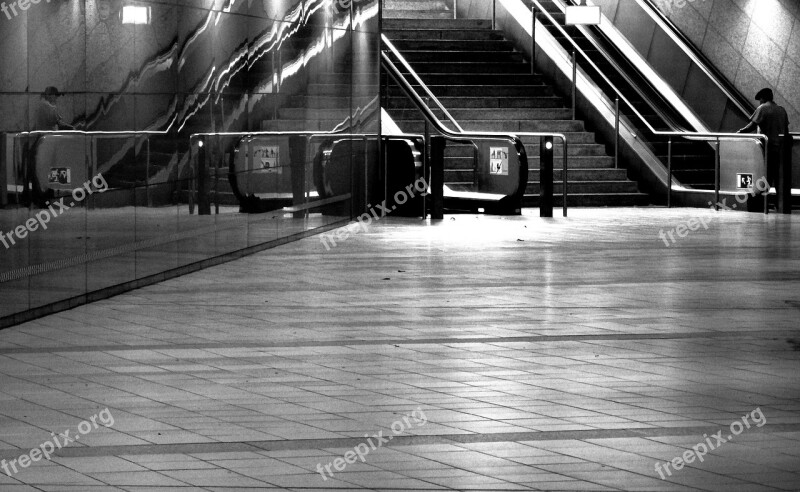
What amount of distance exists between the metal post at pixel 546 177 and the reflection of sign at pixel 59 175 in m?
10.2

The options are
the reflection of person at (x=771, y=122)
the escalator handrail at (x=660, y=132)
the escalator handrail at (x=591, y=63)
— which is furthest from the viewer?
the escalator handrail at (x=591, y=63)

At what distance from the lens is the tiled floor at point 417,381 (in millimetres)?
5172

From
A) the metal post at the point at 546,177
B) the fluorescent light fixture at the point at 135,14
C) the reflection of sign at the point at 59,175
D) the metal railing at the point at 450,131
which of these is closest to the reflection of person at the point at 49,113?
the reflection of sign at the point at 59,175

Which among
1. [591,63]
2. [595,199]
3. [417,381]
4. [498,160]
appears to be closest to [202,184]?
[417,381]

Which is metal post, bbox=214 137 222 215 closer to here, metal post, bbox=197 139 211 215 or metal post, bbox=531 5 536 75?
metal post, bbox=197 139 211 215

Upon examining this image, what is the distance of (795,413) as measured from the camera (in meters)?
6.19

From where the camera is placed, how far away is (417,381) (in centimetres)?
695

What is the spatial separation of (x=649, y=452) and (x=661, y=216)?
14.0 m

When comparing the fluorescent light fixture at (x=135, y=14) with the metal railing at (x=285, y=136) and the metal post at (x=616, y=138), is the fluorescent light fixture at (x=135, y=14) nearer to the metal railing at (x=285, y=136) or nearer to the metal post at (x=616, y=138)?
the metal railing at (x=285, y=136)

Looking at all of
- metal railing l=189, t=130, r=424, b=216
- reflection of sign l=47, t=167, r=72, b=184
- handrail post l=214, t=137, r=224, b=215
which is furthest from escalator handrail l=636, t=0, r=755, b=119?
reflection of sign l=47, t=167, r=72, b=184

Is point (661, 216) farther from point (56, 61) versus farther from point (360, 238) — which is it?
point (56, 61)

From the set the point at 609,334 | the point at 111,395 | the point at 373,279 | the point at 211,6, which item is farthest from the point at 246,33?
the point at 111,395

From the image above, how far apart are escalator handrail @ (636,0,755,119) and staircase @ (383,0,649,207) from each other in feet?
A: 7.85

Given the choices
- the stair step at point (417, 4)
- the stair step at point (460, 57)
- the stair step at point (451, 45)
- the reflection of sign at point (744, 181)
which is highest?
the stair step at point (417, 4)
